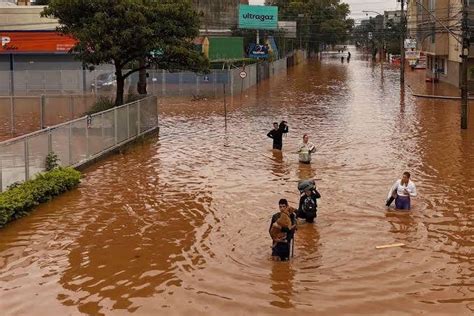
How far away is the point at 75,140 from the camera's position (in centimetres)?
2028

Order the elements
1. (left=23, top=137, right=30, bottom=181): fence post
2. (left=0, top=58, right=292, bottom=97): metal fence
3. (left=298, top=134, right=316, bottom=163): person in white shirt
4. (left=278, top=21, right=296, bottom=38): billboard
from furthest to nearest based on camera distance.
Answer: (left=278, top=21, right=296, bottom=38): billboard → (left=0, top=58, right=292, bottom=97): metal fence → (left=298, top=134, right=316, bottom=163): person in white shirt → (left=23, top=137, right=30, bottom=181): fence post

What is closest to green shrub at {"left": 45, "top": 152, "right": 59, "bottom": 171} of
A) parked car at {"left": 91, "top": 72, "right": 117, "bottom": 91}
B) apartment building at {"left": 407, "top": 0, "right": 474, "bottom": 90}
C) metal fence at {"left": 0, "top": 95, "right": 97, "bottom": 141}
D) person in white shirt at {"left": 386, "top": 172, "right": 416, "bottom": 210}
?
person in white shirt at {"left": 386, "top": 172, "right": 416, "bottom": 210}

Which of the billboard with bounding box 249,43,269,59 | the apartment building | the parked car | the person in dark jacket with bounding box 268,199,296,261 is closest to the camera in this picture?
the person in dark jacket with bounding box 268,199,296,261

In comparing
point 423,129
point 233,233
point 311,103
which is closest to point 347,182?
point 233,233

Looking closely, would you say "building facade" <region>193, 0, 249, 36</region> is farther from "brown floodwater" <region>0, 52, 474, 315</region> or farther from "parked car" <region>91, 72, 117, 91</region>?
"brown floodwater" <region>0, 52, 474, 315</region>

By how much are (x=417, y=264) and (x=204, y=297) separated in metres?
4.00

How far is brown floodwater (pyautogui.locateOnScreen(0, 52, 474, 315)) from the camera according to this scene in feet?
33.4

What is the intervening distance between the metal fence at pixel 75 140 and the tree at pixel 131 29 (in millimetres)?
2241

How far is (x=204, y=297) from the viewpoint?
10234 mm

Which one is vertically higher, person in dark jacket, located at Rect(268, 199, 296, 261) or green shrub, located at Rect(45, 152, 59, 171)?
green shrub, located at Rect(45, 152, 59, 171)

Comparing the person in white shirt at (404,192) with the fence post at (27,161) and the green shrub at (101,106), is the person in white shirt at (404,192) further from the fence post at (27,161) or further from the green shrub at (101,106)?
the green shrub at (101,106)

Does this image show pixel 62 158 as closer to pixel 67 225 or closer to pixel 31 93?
pixel 67 225

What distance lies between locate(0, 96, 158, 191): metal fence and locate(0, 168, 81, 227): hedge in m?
0.41

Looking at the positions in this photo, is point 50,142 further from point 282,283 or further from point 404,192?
point 282,283
